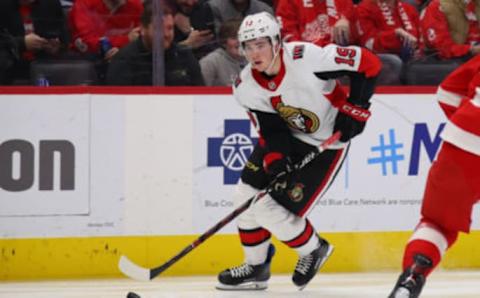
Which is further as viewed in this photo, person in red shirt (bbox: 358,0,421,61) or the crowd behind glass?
person in red shirt (bbox: 358,0,421,61)

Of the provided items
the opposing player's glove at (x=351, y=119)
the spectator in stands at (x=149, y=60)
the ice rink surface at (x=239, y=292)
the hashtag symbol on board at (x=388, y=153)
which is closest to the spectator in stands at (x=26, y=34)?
the spectator in stands at (x=149, y=60)

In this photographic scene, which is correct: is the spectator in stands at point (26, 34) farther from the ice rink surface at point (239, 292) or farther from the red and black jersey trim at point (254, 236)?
the red and black jersey trim at point (254, 236)

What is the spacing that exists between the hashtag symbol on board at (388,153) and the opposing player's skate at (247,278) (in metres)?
0.97

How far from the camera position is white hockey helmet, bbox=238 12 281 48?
476 cm

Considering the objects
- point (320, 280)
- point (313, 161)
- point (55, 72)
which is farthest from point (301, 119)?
point (55, 72)

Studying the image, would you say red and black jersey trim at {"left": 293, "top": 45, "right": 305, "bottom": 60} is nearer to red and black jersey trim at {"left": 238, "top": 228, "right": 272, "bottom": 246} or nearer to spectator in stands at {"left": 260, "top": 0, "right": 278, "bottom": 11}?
red and black jersey trim at {"left": 238, "top": 228, "right": 272, "bottom": 246}

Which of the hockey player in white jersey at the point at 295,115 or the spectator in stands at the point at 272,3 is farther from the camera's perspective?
the spectator in stands at the point at 272,3

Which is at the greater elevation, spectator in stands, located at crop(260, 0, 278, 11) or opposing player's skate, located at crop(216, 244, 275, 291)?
spectator in stands, located at crop(260, 0, 278, 11)

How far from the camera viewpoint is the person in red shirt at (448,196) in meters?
3.35

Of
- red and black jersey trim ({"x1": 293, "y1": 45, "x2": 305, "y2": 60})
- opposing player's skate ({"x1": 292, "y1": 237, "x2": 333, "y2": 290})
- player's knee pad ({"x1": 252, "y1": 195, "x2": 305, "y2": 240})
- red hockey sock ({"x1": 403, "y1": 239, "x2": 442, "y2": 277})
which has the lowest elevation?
opposing player's skate ({"x1": 292, "y1": 237, "x2": 333, "y2": 290})

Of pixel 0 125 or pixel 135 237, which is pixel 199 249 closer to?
pixel 135 237

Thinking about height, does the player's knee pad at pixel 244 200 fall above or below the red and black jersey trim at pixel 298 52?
below

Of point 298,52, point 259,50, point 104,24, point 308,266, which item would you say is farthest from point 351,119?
point 104,24

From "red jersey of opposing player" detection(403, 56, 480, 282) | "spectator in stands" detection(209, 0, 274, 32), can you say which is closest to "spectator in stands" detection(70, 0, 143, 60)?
"spectator in stands" detection(209, 0, 274, 32)
